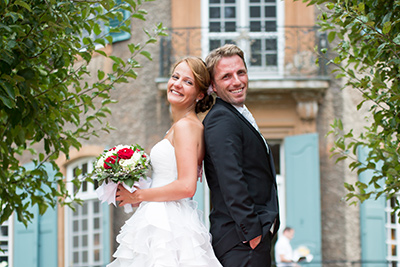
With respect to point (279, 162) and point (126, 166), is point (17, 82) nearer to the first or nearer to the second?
point (126, 166)

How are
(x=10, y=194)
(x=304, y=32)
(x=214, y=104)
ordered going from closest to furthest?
(x=214, y=104), (x=10, y=194), (x=304, y=32)

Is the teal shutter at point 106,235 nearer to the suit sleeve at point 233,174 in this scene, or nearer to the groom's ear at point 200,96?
the groom's ear at point 200,96

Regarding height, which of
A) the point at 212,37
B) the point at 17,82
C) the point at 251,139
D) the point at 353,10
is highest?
the point at 212,37

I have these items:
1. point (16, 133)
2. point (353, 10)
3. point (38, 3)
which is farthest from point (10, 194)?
point (353, 10)

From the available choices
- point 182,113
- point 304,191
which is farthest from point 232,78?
point 304,191

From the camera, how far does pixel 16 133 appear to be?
4988mm

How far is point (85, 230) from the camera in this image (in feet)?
42.7

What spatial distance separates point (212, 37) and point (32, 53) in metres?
8.40

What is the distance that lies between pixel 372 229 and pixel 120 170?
8.53m

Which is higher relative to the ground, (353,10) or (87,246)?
(353,10)

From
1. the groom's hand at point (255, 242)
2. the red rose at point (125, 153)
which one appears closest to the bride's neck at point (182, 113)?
the red rose at point (125, 153)

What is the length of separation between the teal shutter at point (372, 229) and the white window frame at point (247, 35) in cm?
195

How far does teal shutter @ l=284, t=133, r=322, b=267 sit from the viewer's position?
11992 mm

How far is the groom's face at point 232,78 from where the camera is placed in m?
4.23
